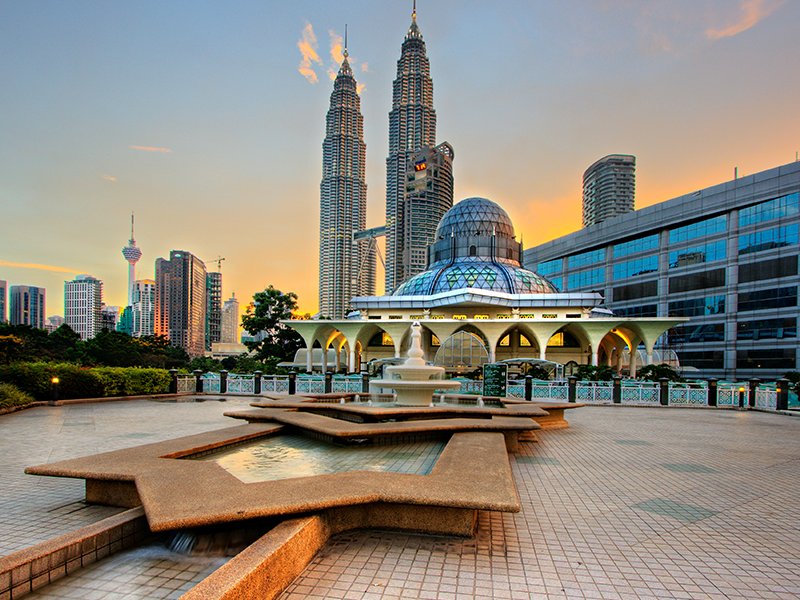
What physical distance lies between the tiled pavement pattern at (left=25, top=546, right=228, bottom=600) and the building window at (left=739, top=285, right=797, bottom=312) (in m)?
58.2

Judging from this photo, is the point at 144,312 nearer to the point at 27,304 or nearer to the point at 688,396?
the point at 27,304

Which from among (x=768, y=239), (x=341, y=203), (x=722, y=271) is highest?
(x=341, y=203)

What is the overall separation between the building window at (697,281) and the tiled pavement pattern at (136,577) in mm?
61680

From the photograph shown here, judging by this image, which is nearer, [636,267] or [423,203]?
[636,267]

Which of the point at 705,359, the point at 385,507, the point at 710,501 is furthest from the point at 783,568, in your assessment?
the point at 705,359

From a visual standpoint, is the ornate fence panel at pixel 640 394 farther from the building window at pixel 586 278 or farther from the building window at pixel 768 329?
the building window at pixel 586 278

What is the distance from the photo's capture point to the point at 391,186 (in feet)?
483

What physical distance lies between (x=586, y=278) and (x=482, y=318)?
118 feet

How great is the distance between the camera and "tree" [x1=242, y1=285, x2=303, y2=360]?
5056cm

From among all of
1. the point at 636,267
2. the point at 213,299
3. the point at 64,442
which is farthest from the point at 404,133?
the point at 64,442

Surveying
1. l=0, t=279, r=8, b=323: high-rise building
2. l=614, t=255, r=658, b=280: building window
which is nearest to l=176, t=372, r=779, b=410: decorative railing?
l=614, t=255, r=658, b=280: building window

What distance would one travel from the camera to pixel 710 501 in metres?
6.83

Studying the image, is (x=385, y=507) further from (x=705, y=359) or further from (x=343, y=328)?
(x=705, y=359)

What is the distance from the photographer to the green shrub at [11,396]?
15.6 meters
